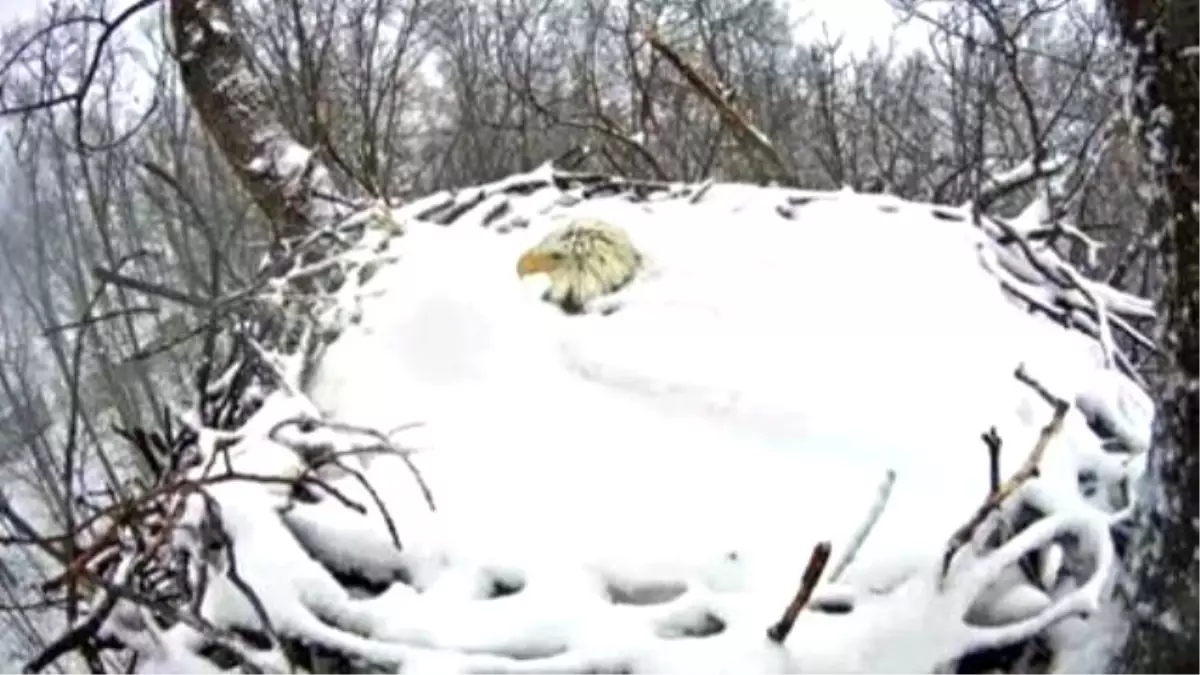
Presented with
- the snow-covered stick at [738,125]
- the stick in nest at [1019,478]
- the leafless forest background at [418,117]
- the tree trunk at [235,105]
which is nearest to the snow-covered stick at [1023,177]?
the snow-covered stick at [738,125]

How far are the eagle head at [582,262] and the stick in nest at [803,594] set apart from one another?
1.02 feet

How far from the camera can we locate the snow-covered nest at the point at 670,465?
0.71m

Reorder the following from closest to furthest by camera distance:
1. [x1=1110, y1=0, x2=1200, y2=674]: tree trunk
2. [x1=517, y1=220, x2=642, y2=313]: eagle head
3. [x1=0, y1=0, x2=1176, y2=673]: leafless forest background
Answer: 1. [x1=1110, y1=0, x2=1200, y2=674]: tree trunk
2. [x1=517, y1=220, x2=642, y2=313]: eagle head
3. [x1=0, y1=0, x2=1176, y2=673]: leafless forest background

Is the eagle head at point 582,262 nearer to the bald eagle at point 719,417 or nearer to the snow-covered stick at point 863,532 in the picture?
the bald eagle at point 719,417

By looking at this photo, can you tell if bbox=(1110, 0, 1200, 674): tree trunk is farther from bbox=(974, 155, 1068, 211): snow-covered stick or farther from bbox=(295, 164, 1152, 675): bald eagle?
bbox=(974, 155, 1068, 211): snow-covered stick

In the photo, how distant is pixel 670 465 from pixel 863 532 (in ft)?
0.43

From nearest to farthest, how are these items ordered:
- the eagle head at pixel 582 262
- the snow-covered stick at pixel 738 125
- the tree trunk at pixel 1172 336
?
the tree trunk at pixel 1172 336 < the eagle head at pixel 582 262 < the snow-covered stick at pixel 738 125

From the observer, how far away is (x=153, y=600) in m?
0.77

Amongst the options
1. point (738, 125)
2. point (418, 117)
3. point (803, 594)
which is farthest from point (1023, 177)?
point (418, 117)

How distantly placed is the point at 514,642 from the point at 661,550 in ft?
0.26

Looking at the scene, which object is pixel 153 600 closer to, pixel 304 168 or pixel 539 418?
pixel 539 418

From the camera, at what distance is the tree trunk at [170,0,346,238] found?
1788 millimetres

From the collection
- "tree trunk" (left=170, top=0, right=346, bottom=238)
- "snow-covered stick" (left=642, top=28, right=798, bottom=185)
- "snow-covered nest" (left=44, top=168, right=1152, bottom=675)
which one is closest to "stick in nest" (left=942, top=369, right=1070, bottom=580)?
"snow-covered nest" (left=44, top=168, right=1152, bottom=675)

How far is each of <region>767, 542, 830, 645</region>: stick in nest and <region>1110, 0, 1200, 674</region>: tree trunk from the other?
132mm
